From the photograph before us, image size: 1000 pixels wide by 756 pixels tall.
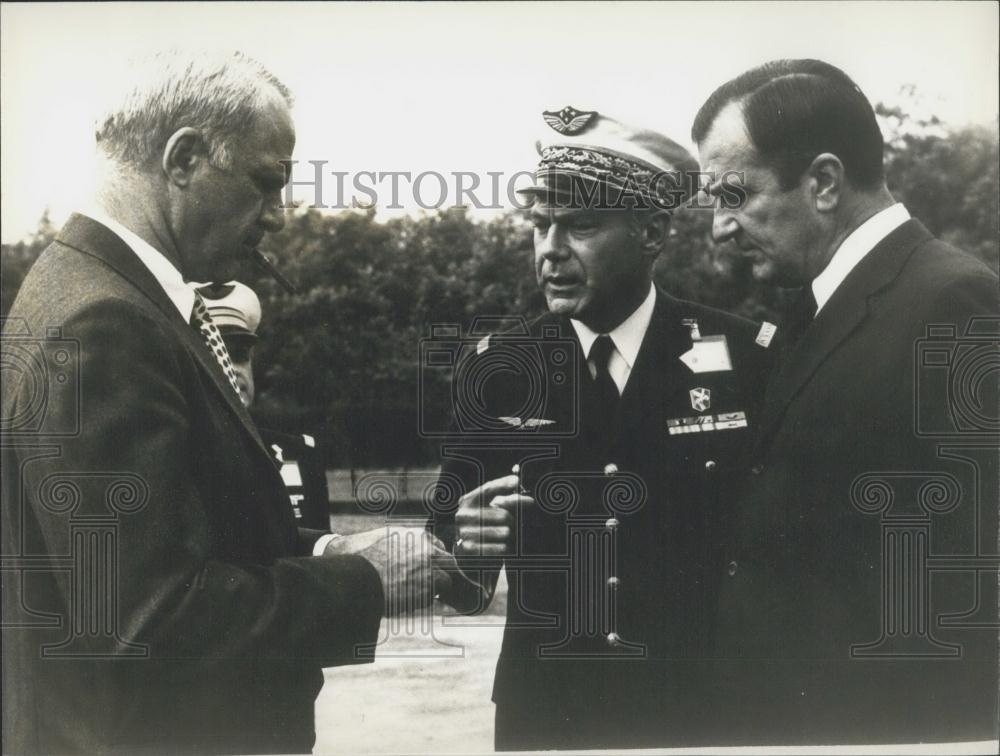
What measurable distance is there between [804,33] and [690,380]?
1.55 metres

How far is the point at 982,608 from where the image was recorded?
483 cm

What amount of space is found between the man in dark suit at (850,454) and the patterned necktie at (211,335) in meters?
2.04

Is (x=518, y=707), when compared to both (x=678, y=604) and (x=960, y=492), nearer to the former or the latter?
(x=678, y=604)

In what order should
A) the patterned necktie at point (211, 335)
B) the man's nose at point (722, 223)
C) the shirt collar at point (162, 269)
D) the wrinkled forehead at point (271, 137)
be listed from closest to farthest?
the shirt collar at point (162, 269), the patterned necktie at point (211, 335), the wrinkled forehead at point (271, 137), the man's nose at point (722, 223)

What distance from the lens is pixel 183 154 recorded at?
4.38 m

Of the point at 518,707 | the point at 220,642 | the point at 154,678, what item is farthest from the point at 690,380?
the point at 154,678

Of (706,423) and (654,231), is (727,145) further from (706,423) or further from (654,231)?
(706,423)

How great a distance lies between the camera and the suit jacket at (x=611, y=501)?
4645mm

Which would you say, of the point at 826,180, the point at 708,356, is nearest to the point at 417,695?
the point at 708,356

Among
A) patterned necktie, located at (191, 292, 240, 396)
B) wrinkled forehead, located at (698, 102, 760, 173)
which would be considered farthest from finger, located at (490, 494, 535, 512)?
wrinkled forehead, located at (698, 102, 760, 173)

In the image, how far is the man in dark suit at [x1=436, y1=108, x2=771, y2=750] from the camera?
4648 mm

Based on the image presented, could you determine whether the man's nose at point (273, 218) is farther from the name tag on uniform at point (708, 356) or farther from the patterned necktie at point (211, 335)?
the name tag on uniform at point (708, 356)

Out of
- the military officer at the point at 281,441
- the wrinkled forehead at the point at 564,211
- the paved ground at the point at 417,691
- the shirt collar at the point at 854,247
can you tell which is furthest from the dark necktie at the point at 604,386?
the military officer at the point at 281,441

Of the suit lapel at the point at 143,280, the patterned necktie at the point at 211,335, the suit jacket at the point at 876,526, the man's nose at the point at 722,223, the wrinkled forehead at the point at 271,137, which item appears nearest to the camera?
the suit lapel at the point at 143,280
